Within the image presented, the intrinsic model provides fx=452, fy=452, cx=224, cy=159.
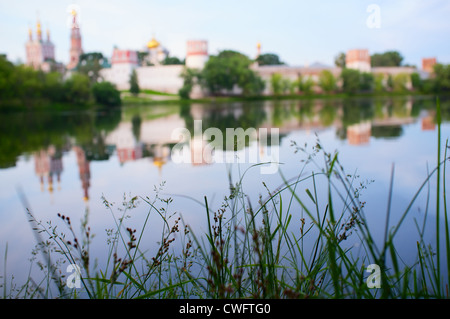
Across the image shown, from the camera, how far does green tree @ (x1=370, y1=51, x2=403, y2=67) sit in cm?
4122

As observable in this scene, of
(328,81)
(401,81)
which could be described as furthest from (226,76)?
(401,81)

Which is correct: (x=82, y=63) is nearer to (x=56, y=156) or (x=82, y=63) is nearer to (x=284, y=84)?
(x=284, y=84)

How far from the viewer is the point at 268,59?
40.7 metres

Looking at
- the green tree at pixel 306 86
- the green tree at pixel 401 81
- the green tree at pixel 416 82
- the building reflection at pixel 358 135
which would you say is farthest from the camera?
the green tree at pixel 306 86

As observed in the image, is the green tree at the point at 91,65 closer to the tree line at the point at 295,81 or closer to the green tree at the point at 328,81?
the tree line at the point at 295,81

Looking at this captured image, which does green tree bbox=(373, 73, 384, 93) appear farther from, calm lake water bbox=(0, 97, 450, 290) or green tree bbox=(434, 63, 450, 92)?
calm lake water bbox=(0, 97, 450, 290)

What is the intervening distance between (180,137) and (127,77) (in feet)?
90.6

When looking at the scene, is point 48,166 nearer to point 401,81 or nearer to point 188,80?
point 188,80

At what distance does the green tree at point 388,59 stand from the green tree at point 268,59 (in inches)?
345

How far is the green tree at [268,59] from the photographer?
4025 centimetres

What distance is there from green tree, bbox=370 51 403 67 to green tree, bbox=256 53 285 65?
877 centimetres

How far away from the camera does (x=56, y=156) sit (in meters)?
5.05

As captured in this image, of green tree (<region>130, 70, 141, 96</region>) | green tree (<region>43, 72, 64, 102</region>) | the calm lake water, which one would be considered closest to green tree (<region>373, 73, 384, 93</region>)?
green tree (<region>130, 70, 141, 96</region>)

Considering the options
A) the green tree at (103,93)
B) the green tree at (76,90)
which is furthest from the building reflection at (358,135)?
the green tree at (103,93)
